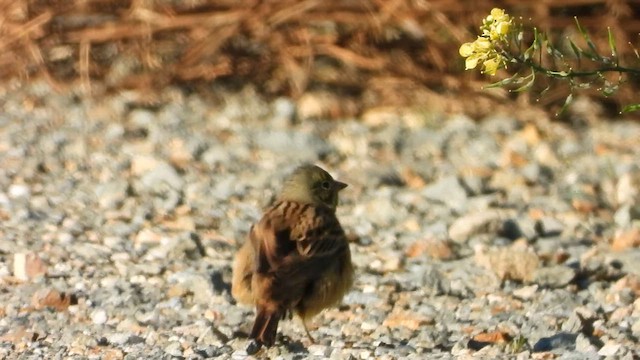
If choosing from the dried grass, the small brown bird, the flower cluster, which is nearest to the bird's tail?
the small brown bird

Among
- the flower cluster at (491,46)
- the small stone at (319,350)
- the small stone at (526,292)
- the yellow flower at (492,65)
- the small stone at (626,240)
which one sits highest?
the flower cluster at (491,46)

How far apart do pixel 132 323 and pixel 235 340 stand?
0.54 meters

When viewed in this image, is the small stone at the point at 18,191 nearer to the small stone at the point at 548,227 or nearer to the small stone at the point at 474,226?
the small stone at the point at 474,226

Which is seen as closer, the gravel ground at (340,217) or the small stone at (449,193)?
the gravel ground at (340,217)

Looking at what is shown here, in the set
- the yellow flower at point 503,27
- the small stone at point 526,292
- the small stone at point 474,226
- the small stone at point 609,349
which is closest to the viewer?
the yellow flower at point 503,27

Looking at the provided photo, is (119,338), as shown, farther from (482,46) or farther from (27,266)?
(482,46)

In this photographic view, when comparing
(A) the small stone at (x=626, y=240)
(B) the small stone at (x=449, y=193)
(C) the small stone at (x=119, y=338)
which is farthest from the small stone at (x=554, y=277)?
(C) the small stone at (x=119, y=338)

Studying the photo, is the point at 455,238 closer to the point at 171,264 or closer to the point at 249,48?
the point at 171,264

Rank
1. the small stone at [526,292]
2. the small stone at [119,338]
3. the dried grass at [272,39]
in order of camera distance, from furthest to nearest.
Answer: the dried grass at [272,39] → the small stone at [526,292] → the small stone at [119,338]

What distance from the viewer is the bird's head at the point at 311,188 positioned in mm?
7137

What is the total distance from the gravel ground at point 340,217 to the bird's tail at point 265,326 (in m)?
0.11

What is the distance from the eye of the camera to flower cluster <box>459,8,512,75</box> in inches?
191

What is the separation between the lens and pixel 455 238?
788cm

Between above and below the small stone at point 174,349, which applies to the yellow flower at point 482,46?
above
